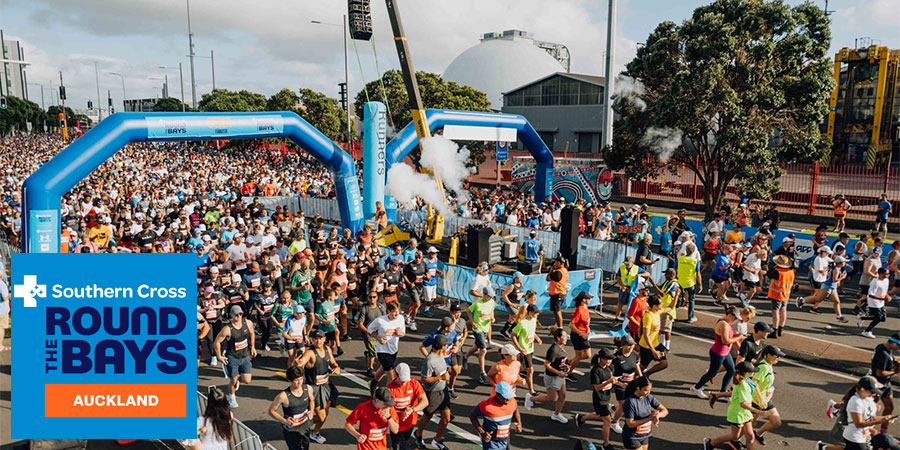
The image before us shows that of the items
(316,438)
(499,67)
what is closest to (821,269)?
(316,438)

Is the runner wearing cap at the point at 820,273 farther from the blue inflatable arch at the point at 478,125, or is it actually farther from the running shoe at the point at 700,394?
the blue inflatable arch at the point at 478,125

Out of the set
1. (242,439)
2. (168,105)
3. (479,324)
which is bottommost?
(242,439)

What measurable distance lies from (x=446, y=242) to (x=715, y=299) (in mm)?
7857

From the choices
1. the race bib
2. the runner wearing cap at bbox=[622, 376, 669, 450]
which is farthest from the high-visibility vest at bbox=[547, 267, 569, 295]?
the race bib

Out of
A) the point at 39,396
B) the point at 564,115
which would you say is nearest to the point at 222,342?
the point at 39,396

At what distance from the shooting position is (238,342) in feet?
29.0

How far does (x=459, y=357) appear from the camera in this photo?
9.25 metres

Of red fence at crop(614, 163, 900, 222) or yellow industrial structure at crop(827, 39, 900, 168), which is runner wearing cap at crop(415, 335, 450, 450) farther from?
yellow industrial structure at crop(827, 39, 900, 168)

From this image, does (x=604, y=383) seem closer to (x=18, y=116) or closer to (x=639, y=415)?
(x=639, y=415)

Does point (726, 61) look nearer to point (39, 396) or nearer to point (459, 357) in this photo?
point (459, 357)

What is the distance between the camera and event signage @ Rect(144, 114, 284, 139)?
15.2 metres

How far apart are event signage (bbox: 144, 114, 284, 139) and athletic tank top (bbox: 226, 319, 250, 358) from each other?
27.6 feet

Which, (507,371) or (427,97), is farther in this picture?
(427,97)

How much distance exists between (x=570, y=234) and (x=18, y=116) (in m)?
119
